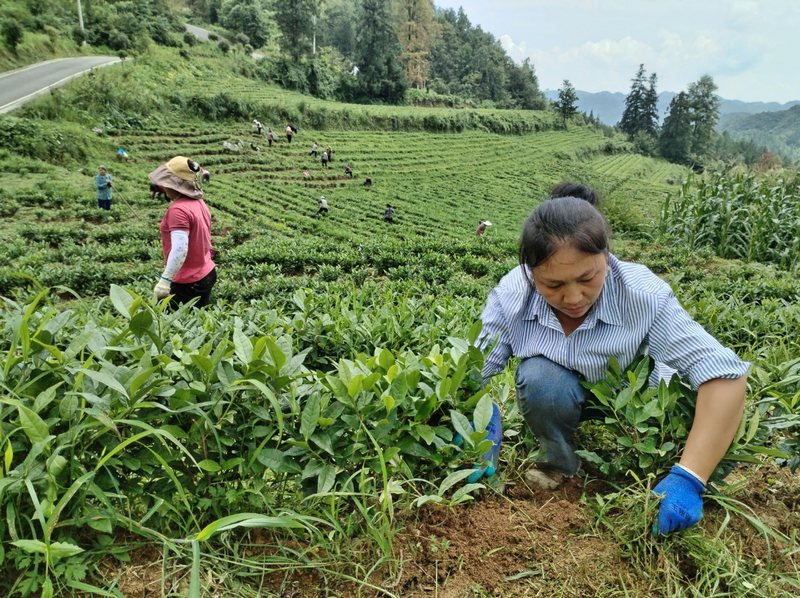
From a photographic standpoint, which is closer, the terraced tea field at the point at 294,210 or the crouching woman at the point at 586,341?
the crouching woman at the point at 586,341

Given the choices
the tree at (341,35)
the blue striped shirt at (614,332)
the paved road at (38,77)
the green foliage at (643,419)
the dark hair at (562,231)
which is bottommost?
the green foliage at (643,419)

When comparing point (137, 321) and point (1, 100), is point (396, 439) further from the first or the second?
point (1, 100)

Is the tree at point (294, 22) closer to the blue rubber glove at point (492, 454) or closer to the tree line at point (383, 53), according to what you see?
the tree line at point (383, 53)

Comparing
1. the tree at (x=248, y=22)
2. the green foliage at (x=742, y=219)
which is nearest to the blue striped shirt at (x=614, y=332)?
the green foliage at (x=742, y=219)

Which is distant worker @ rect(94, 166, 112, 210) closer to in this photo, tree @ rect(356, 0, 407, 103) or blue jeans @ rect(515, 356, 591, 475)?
blue jeans @ rect(515, 356, 591, 475)

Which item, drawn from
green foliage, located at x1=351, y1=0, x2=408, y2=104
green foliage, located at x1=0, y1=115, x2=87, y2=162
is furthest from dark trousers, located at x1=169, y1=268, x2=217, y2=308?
green foliage, located at x1=351, y1=0, x2=408, y2=104

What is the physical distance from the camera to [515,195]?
88.7 feet

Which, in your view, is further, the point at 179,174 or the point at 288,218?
the point at 288,218

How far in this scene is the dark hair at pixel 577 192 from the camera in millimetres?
2287

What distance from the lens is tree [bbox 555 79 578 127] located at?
59.3 meters

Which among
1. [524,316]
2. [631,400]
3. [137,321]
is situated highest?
[137,321]

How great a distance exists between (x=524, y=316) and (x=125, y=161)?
21.4 meters

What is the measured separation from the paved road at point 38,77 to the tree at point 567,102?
4912 cm

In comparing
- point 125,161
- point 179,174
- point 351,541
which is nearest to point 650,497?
point 351,541
